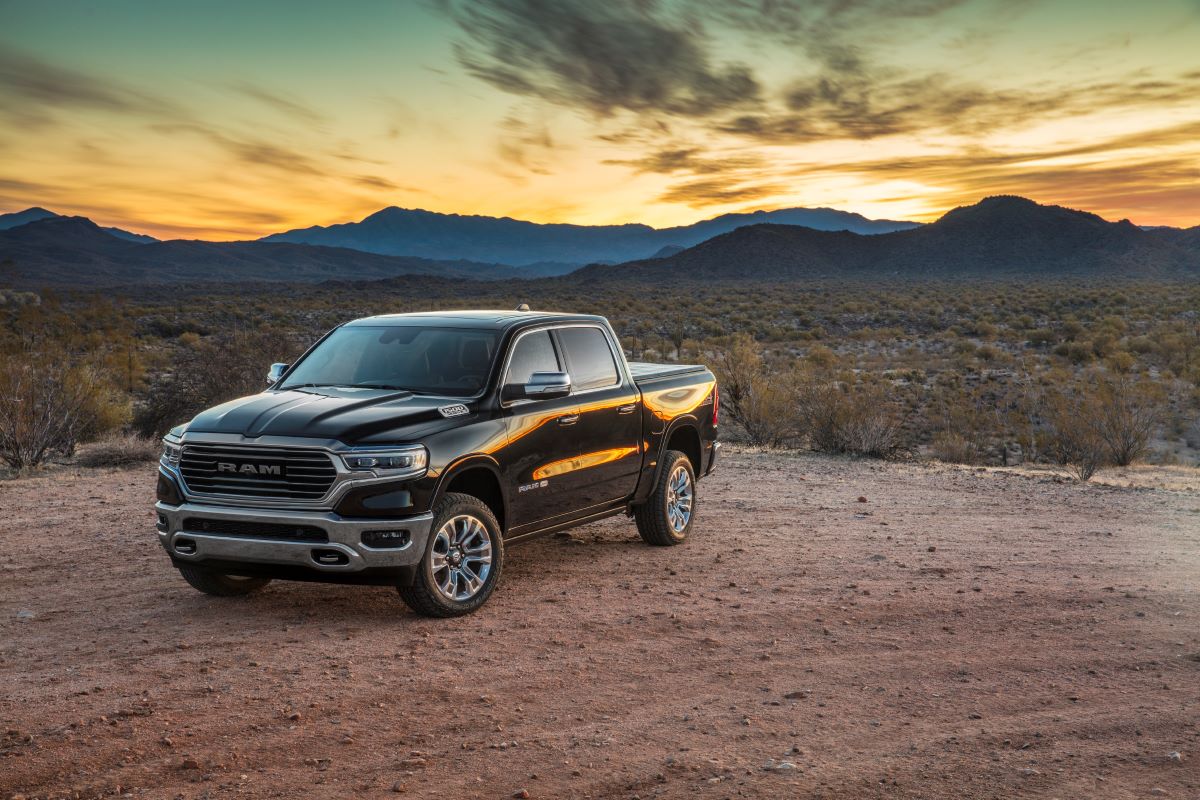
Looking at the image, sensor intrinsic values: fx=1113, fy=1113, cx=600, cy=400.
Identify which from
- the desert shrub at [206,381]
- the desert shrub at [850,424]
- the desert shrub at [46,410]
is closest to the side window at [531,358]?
the desert shrub at [46,410]

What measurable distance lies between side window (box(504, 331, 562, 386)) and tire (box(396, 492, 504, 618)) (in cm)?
110

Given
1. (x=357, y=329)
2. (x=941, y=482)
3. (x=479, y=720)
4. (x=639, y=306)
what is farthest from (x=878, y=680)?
(x=639, y=306)

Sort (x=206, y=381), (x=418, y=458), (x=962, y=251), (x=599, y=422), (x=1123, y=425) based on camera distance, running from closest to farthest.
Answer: (x=418, y=458) → (x=599, y=422) → (x=1123, y=425) → (x=206, y=381) → (x=962, y=251)

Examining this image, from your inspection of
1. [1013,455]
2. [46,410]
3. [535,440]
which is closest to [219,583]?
[535,440]

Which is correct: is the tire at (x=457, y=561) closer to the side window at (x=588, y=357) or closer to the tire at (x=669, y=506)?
the side window at (x=588, y=357)

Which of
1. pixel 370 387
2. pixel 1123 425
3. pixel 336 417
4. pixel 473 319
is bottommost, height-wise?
pixel 1123 425

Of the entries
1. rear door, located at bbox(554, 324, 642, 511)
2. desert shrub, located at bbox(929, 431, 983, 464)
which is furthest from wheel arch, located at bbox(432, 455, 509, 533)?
desert shrub, located at bbox(929, 431, 983, 464)

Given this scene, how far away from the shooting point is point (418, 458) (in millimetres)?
7094

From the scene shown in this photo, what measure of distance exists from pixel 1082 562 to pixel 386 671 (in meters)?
6.21

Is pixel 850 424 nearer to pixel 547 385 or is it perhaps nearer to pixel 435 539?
pixel 547 385

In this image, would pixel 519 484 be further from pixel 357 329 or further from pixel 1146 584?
pixel 1146 584

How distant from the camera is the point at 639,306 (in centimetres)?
7100

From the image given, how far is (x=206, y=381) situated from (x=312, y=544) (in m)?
12.1

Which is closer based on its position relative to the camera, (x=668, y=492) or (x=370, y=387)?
(x=370, y=387)
